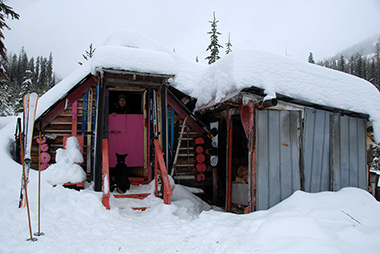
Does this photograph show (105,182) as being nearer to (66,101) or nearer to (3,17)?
(66,101)

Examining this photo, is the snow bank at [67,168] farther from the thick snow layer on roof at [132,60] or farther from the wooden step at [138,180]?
the thick snow layer on roof at [132,60]

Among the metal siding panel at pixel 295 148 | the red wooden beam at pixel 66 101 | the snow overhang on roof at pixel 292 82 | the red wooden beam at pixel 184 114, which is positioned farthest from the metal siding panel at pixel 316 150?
the red wooden beam at pixel 66 101

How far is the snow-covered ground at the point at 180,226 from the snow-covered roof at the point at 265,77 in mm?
2165

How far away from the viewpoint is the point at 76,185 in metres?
5.82

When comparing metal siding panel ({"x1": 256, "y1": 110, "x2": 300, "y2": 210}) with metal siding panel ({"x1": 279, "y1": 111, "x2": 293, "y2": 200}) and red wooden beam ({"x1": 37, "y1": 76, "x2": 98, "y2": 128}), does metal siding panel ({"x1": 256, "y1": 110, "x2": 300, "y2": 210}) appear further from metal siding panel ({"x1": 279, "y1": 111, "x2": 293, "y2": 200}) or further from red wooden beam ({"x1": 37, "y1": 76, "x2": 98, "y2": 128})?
red wooden beam ({"x1": 37, "y1": 76, "x2": 98, "y2": 128})

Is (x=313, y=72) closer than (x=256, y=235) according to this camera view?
No

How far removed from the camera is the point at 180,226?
461cm

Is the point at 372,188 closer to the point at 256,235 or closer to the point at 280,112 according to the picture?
the point at 280,112

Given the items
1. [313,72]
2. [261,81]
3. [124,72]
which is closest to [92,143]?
[124,72]

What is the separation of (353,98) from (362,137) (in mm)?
1042

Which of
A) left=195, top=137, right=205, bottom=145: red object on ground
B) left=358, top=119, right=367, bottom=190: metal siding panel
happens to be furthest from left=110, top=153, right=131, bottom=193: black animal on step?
left=358, top=119, right=367, bottom=190: metal siding panel

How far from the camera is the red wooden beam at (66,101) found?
7.10 metres

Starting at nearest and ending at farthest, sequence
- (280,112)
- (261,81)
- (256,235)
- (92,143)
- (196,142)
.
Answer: (256,235) < (261,81) < (280,112) < (92,143) < (196,142)

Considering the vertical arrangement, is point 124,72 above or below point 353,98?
above
